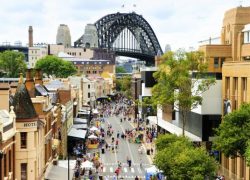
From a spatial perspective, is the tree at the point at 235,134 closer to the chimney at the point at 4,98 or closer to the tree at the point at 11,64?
the chimney at the point at 4,98

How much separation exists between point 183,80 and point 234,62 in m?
7.66

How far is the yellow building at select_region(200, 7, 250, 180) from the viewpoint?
2226 inches

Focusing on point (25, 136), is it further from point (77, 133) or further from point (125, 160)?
point (77, 133)

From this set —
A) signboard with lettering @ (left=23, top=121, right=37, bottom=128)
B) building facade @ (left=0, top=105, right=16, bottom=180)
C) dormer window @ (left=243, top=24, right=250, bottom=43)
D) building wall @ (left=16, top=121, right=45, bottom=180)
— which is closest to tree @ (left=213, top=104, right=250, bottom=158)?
building wall @ (left=16, top=121, right=45, bottom=180)

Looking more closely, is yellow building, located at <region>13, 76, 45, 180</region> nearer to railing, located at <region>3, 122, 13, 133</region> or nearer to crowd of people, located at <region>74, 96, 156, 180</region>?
railing, located at <region>3, 122, 13, 133</region>

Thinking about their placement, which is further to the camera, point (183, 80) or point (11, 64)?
point (11, 64)

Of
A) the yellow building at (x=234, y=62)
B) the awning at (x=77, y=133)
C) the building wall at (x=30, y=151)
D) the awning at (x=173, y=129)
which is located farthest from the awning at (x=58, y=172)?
the awning at (x=77, y=133)

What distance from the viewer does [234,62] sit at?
58.9 metres

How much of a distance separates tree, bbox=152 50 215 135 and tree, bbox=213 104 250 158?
17.1 metres

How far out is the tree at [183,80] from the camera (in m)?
65.1

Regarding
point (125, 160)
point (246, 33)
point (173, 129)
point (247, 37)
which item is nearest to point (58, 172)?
point (125, 160)

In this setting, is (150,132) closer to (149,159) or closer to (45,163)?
(149,159)

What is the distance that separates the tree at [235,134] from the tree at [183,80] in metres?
17.1

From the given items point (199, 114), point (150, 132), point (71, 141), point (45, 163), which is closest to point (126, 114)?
point (150, 132)
